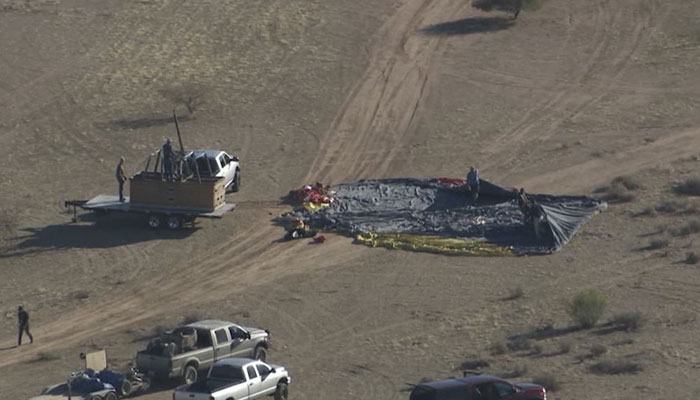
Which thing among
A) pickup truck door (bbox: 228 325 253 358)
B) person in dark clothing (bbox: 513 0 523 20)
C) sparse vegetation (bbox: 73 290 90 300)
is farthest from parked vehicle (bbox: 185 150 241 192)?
person in dark clothing (bbox: 513 0 523 20)

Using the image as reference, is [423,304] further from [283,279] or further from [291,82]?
[291,82]

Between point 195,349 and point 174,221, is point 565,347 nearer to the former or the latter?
point 195,349

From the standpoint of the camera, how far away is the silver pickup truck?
3388cm

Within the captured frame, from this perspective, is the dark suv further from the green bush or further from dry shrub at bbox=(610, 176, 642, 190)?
dry shrub at bbox=(610, 176, 642, 190)

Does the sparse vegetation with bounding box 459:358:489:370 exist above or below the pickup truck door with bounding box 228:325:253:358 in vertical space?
below

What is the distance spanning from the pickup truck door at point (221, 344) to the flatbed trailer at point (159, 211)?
9056mm

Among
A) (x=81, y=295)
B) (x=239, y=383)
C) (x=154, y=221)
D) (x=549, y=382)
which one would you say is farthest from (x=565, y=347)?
(x=154, y=221)

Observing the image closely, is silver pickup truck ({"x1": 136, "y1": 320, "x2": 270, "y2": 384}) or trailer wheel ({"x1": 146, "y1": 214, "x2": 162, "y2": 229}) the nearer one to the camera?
silver pickup truck ({"x1": 136, "y1": 320, "x2": 270, "y2": 384})

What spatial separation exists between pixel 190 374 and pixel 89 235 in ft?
37.7

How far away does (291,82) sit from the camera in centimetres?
5719

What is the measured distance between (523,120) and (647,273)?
13.9 meters

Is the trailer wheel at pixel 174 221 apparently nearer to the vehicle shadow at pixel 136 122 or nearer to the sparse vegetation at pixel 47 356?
the sparse vegetation at pixel 47 356

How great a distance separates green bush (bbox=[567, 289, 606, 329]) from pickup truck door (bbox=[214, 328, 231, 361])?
25.8 feet

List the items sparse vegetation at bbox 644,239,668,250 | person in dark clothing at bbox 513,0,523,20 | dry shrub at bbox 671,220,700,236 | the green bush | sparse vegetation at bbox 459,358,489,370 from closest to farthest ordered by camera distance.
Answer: sparse vegetation at bbox 459,358,489,370 → the green bush → sparse vegetation at bbox 644,239,668,250 → dry shrub at bbox 671,220,700,236 → person in dark clothing at bbox 513,0,523,20
